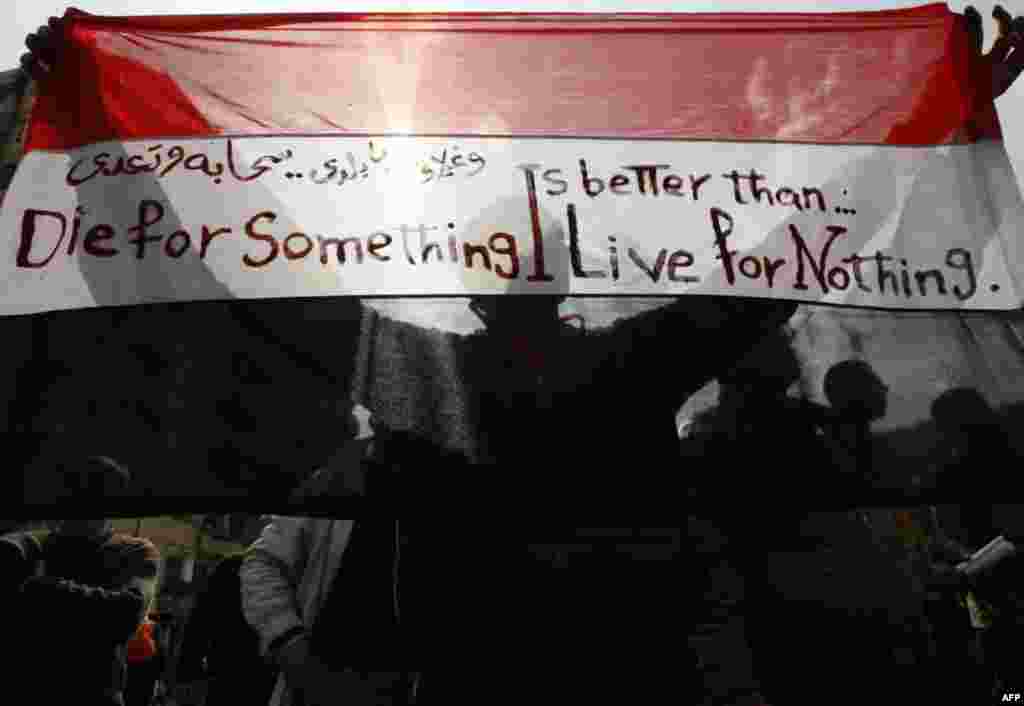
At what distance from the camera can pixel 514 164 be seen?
1858 millimetres

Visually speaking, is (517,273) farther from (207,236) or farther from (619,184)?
(207,236)

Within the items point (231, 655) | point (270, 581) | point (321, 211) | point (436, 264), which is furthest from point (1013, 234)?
point (231, 655)

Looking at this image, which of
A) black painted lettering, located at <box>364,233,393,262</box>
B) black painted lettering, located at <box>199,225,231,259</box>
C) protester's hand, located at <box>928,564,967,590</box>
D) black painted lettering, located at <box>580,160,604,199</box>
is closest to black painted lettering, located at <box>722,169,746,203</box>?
black painted lettering, located at <box>580,160,604,199</box>

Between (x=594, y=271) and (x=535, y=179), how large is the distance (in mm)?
308

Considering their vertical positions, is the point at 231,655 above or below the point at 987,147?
below

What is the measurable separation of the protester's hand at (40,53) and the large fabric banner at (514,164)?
49mm

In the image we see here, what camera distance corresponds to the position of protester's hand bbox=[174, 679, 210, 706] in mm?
3927

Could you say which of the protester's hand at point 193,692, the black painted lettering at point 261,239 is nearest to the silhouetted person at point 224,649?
the protester's hand at point 193,692

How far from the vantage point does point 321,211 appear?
69.0 inches

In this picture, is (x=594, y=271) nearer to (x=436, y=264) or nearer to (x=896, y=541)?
(x=436, y=264)

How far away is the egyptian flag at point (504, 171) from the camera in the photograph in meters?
1.67

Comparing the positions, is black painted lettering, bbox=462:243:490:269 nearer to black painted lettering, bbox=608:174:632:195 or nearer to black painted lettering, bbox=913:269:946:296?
black painted lettering, bbox=608:174:632:195

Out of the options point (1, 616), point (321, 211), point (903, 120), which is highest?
point (903, 120)

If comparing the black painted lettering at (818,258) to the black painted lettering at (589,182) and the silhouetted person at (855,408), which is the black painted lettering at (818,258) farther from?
the black painted lettering at (589,182)
